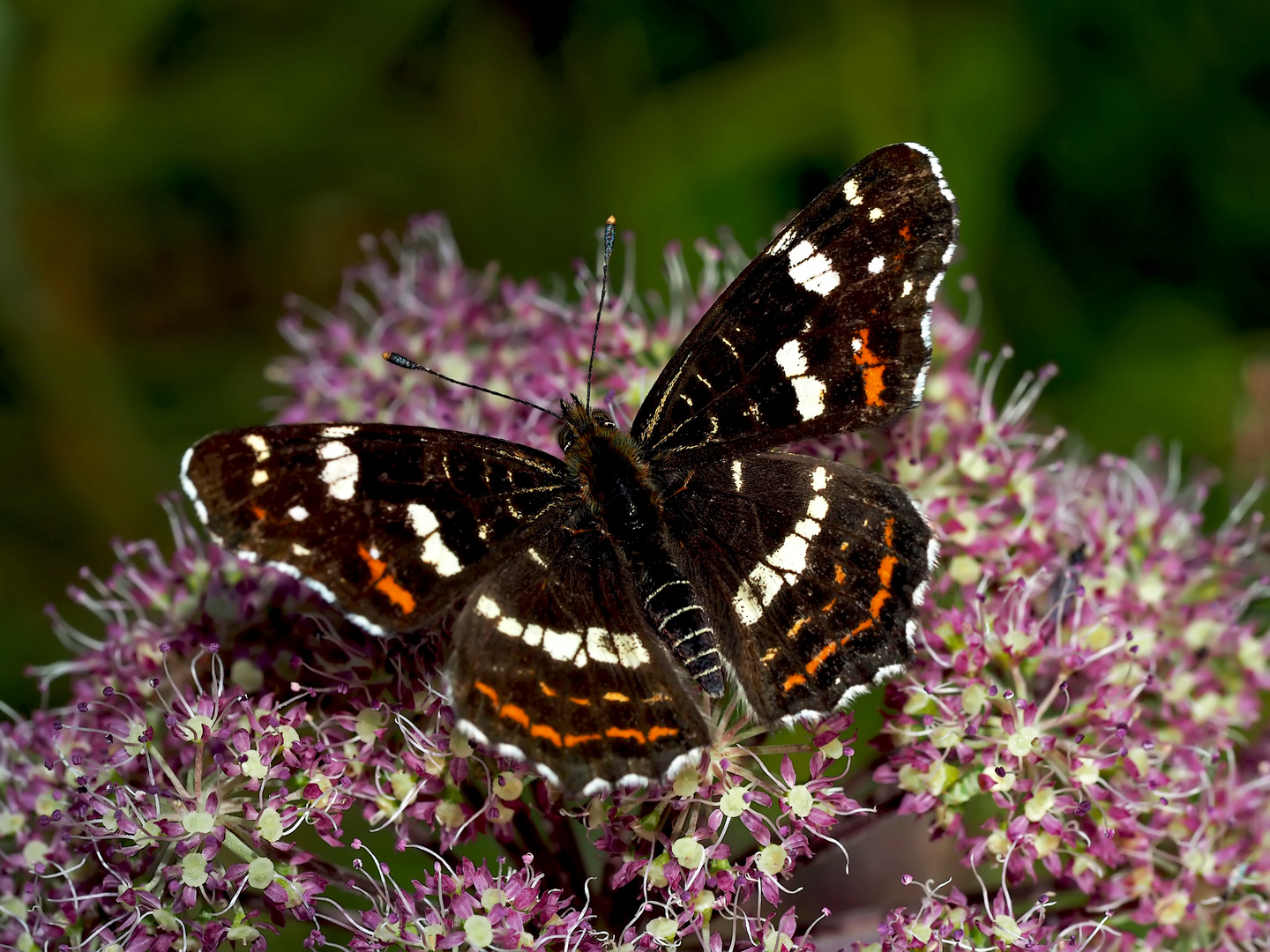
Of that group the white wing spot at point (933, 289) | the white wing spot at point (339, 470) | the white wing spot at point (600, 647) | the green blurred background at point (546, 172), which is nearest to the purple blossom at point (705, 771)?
the white wing spot at point (600, 647)

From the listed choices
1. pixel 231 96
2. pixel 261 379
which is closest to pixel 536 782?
pixel 261 379

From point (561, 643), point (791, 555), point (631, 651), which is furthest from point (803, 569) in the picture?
point (561, 643)

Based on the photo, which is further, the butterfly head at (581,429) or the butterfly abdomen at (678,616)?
the butterfly head at (581,429)

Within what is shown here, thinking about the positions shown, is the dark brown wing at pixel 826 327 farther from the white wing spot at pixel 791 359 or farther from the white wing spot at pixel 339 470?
the white wing spot at pixel 339 470

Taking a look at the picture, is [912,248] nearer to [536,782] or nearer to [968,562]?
[968,562]

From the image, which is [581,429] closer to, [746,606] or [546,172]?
[746,606]

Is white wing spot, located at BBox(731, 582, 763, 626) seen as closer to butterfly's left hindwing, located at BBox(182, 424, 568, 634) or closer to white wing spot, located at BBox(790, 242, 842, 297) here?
butterfly's left hindwing, located at BBox(182, 424, 568, 634)

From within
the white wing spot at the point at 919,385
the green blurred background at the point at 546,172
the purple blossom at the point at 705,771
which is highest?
the green blurred background at the point at 546,172

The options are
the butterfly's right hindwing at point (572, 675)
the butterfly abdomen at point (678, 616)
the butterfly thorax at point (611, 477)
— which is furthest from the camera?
the butterfly thorax at point (611, 477)
